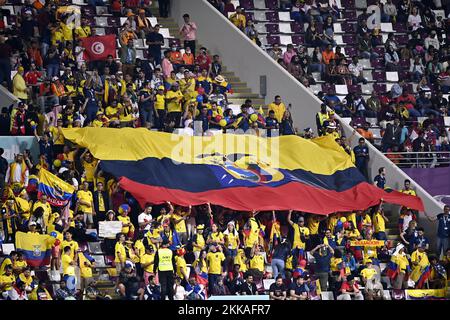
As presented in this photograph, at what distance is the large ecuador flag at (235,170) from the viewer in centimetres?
2925

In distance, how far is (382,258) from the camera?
98.3ft

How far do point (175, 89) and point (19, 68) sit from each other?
3287mm

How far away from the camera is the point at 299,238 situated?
2922cm

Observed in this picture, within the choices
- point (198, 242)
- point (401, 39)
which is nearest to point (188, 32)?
point (401, 39)

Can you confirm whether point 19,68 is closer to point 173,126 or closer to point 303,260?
point 173,126

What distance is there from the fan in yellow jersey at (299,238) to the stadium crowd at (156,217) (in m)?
0.03

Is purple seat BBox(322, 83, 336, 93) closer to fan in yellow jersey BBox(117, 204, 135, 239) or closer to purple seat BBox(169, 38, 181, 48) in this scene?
purple seat BBox(169, 38, 181, 48)

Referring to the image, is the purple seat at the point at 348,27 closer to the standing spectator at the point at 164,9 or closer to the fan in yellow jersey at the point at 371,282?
the standing spectator at the point at 164,9

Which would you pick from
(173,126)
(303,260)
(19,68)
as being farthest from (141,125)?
(303,260)

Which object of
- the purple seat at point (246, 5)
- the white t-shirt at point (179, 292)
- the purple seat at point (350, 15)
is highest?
the purple seat at point (246, 5)

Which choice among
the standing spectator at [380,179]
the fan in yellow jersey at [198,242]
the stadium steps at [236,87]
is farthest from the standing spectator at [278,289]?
the stadium steps at [236,87]

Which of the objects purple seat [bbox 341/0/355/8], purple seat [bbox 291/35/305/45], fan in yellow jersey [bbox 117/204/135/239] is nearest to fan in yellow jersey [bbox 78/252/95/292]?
fan in yellow jersey [bbox 117/204/135/239]

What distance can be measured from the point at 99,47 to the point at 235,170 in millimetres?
4501

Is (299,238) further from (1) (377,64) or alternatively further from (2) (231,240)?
(1) (377,64)
